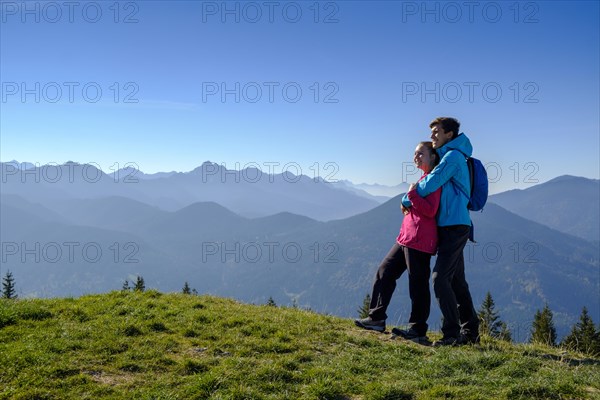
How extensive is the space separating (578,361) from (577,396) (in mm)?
2802

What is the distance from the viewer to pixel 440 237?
9.08 meters

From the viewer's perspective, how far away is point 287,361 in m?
7.44

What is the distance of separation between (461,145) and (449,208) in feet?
4.32

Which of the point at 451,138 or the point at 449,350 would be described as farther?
the point at 451,138

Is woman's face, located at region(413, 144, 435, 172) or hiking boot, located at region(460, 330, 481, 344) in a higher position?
woman's face, located at region(413, 144, 435, 172)

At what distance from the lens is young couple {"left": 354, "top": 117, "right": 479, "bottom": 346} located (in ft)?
28.8

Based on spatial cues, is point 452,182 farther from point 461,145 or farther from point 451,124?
point 451,124

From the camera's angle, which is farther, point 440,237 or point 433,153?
point 433,153

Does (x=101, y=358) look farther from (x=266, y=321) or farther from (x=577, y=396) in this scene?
(x=577, y=396)

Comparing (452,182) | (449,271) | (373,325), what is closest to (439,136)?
(452,182)

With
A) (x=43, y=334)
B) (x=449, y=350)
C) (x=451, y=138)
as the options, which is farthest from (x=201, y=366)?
(x=451, y=138)

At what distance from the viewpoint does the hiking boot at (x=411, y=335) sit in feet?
30.4

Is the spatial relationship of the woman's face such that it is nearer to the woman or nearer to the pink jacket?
the woman

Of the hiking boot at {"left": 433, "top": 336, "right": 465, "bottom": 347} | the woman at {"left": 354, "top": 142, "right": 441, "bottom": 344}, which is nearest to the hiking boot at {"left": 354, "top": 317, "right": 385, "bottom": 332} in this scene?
the woman at {"left": 354, "top": 142, "right": 441, "bottom": 344}
